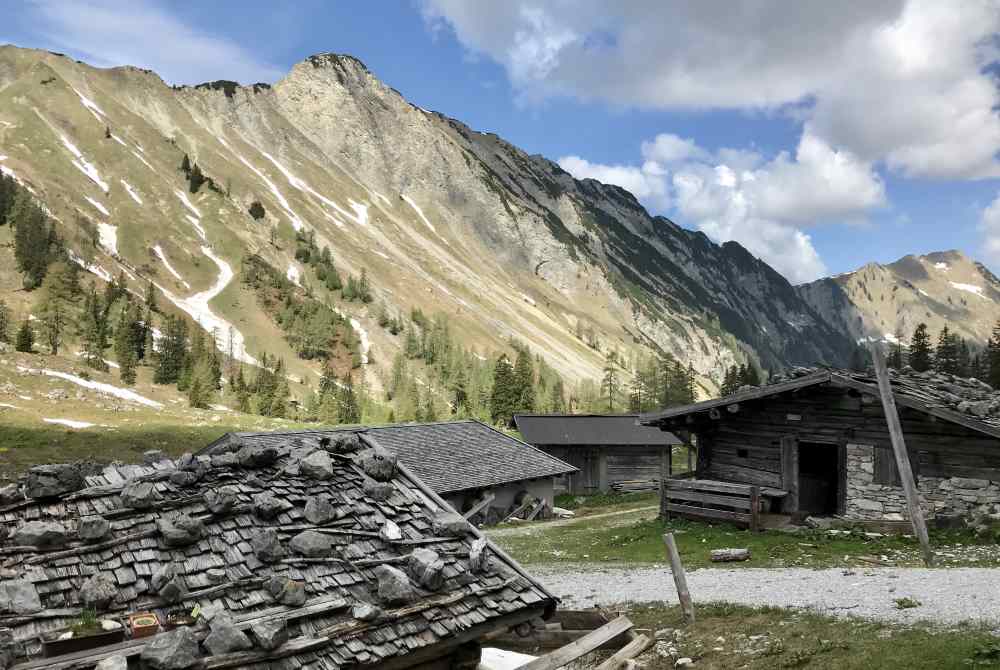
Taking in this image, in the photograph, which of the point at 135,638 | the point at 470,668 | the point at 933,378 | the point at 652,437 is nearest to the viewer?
the point at 135,638

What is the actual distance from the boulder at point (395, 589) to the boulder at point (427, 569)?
7.5 inches

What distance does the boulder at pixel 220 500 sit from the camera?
8.34 m

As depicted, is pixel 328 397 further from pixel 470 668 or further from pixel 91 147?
pixel 91 147

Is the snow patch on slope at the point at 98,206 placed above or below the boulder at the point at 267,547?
above

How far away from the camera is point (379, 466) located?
1039 centimetres

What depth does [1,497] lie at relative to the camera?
7859 mm

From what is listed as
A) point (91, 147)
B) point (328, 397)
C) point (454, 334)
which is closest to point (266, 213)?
point (91, 147)

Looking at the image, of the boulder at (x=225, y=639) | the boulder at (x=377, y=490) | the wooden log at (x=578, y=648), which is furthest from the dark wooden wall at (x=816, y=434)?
the boulder at (x=225, y=639)

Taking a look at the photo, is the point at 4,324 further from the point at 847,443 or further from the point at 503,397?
the point at 847,443

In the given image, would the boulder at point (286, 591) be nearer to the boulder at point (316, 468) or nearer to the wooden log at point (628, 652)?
the boulder at point (316, 468)

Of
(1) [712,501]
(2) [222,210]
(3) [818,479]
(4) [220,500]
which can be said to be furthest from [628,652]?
(2) [222,210]

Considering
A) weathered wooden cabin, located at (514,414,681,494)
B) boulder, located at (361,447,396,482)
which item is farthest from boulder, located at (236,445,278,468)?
weathered wooden cabin, located at (514,414,681,494)

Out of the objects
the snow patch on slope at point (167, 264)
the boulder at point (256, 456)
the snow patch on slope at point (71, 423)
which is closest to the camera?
the boulder at point (256, 456)

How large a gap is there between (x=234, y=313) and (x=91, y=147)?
61.8m
